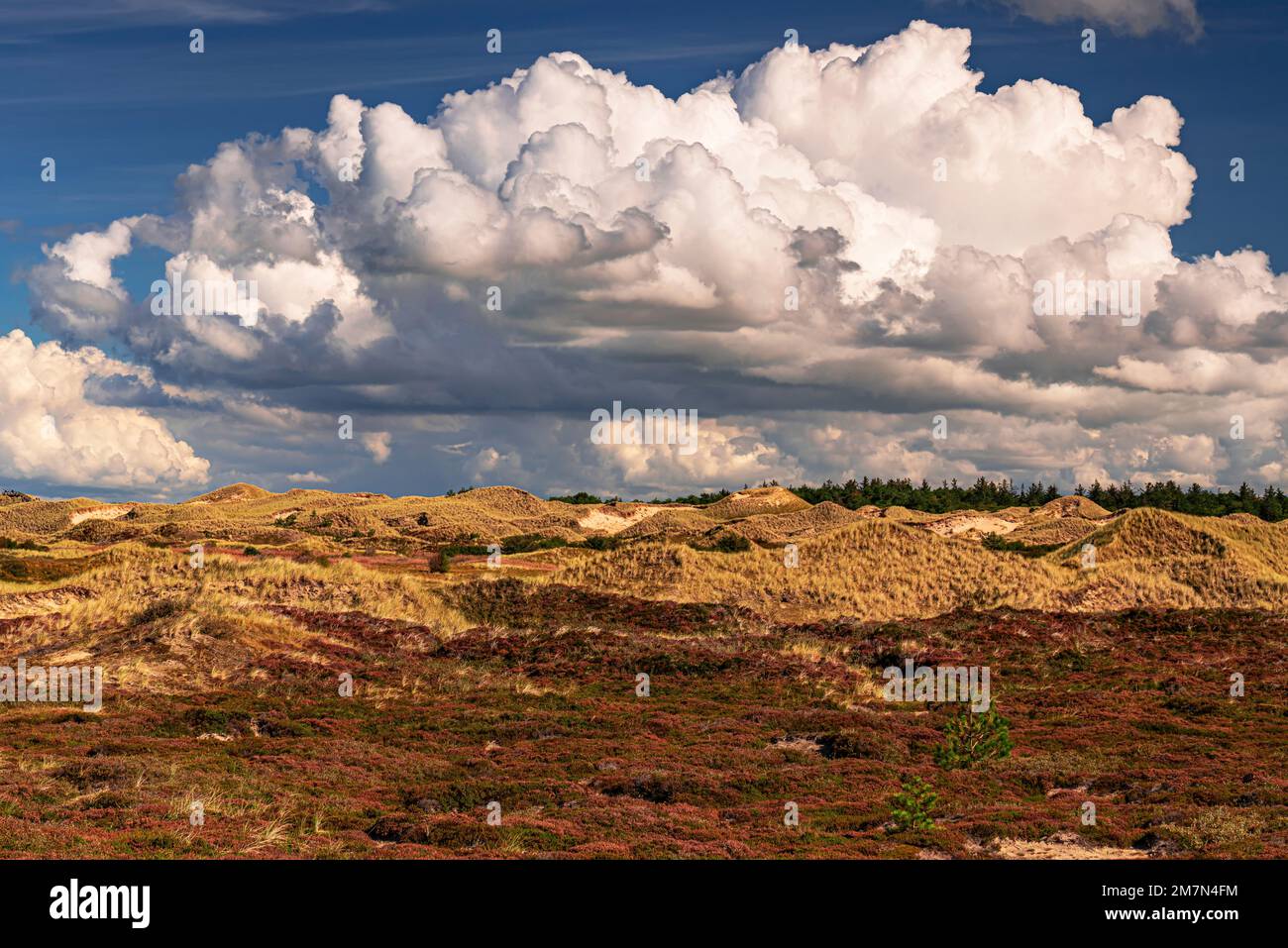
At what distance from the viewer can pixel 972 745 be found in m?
30.6

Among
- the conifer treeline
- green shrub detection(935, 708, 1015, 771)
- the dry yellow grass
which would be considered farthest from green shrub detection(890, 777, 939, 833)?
Answer: the conifer treeline

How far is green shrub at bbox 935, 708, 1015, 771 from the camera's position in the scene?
95.4ft

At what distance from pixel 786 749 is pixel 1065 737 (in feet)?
29.7

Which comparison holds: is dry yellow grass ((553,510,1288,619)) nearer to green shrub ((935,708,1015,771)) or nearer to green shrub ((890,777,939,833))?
green shrub ((935,708,1015,771))

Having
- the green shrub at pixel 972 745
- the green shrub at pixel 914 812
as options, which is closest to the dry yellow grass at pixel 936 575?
the green shrub at pixel 972 745

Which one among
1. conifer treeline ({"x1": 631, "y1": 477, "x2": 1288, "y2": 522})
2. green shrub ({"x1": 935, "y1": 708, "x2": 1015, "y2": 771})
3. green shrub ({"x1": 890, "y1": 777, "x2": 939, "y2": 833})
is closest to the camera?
green shrub ({"x1": 890, "y1": 777, "x2": 939, "y2": 833})

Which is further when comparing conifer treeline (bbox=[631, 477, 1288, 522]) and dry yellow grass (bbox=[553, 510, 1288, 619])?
conifer treeline (bbox=[631, 477, 1288, 522])

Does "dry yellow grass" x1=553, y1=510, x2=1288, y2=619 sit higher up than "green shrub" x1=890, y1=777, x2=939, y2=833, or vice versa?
"dry yellow grass" x1=553, y1=510, x2=1288, y2=619

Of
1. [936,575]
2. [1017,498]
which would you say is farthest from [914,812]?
[1017,498]

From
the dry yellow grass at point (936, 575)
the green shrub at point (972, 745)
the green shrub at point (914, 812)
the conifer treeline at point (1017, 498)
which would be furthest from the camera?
the conifer treeline at point (1017, 498)

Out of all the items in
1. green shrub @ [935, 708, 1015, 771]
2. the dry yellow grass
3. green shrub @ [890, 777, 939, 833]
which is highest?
the dry yellow grass

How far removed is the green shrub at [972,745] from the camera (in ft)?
95.4

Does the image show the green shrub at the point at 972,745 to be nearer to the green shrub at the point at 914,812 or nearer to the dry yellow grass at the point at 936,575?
the green shrub at the point at 914,812
